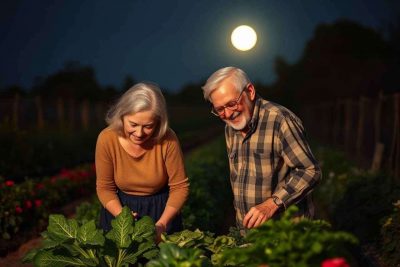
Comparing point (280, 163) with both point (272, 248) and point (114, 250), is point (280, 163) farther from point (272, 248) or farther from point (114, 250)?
point (272, 248)

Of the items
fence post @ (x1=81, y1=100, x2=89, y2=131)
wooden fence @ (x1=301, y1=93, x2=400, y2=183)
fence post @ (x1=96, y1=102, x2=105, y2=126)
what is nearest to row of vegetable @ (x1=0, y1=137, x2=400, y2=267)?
wooden fence @ (x1=301, y1=93, x2=400, y2=183)

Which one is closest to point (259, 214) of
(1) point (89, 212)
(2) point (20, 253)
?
(1) point (89, 212)

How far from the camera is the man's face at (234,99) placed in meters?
3.35

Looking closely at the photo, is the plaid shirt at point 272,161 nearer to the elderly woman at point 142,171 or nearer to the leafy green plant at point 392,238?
the elderly woman at point 142,171

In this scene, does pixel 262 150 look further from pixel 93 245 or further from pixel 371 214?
pixel 371 214

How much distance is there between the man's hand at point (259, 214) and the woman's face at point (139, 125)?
2.56 feet

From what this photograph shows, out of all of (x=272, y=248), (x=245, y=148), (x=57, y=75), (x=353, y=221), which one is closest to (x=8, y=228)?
(x=353, y=221)

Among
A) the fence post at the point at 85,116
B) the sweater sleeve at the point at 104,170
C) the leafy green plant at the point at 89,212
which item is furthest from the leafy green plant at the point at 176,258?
the fence post at the point at 85,116

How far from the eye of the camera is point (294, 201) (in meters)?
3.33

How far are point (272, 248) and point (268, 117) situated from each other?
1447mm

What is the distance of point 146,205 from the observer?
3734 mm

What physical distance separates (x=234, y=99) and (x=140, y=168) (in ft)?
2.50

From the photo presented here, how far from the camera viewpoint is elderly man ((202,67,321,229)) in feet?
10.8

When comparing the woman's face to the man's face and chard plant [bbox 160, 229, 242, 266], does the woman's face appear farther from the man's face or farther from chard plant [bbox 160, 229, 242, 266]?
chard plant [bbox 160, 229, 242, 266]
